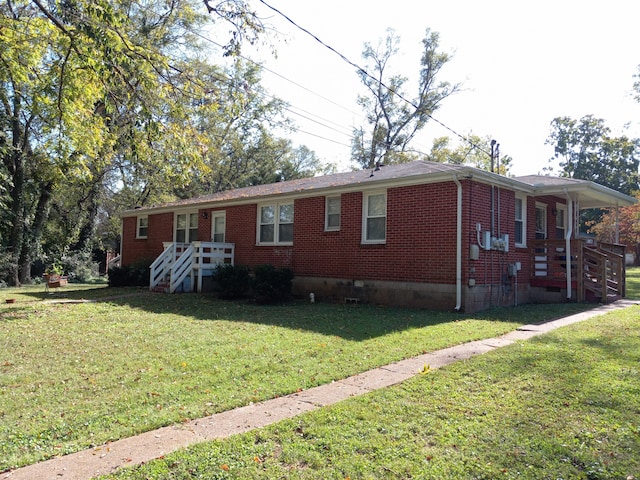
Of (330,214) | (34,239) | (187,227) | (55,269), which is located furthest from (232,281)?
(34,239)

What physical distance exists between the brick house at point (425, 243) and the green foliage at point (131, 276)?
4.99ft

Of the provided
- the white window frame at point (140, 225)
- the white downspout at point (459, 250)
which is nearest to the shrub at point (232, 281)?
the white downspout at point (459, 250)

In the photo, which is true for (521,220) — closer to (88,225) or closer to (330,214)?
(330,214)

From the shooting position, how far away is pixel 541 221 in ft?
48.1

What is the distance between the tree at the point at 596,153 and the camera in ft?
161

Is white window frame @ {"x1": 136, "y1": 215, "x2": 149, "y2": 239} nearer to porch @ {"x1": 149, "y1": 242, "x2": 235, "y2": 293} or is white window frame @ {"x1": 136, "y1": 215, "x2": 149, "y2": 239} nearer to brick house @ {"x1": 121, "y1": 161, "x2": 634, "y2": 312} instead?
porch @ {"x1": 149, "y1": 242, "x2": 235, "y2": 293}

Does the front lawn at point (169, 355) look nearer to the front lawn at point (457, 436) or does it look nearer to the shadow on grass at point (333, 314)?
the shadow on grass at point (333, 314)

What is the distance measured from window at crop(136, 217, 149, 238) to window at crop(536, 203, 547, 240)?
16.6m

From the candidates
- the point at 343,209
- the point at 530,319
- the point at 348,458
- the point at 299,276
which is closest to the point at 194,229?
the point at 299,276

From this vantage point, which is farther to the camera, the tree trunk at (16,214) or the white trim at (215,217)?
the tree trunk at (16,214)

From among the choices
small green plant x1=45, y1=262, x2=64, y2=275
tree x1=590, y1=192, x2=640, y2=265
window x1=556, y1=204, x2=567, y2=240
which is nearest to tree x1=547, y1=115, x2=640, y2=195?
tree x1=590, y1=192, x2=640, y2=265

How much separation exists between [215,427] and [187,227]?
16302 millimetres

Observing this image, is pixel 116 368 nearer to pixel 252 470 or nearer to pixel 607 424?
pixel 252 470

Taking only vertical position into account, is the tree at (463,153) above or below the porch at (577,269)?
above
